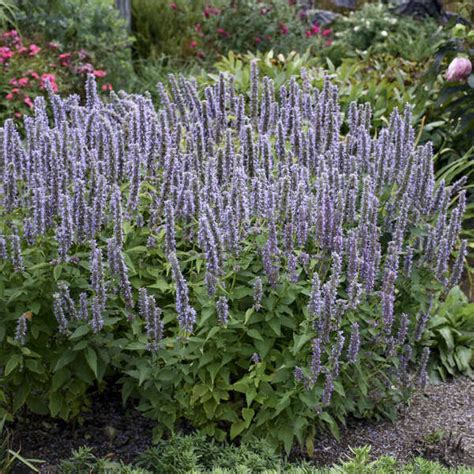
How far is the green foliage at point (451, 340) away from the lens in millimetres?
5426

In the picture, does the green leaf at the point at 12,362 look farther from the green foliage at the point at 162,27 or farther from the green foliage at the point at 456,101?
the green foliage at the point at 162,27

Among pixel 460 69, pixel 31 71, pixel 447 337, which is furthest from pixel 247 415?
pixel 31 71

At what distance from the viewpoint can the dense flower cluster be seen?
363 cm

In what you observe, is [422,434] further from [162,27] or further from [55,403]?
[162,27]

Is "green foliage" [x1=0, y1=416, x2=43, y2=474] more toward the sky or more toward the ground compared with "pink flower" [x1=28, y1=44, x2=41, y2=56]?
more toward the ground

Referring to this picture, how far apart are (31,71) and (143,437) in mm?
4950

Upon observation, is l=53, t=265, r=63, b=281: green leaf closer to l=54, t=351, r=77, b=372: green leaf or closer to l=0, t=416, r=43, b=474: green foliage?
l=54, t=351, r=77, b=372: green leaf

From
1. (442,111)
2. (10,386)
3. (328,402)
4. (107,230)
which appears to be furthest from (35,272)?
(442,111)

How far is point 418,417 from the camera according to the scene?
4801 millimetres

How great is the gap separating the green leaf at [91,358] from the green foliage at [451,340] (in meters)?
2.41

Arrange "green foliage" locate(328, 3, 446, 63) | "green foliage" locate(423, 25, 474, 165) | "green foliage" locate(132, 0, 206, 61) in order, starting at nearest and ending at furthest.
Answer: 1. "green foliage" locate(423, 25, 474, 165)
2. "green foliage" locate(328, 3, 446, 63)
3. "green foliage" locate(132, 0, 206, 61)

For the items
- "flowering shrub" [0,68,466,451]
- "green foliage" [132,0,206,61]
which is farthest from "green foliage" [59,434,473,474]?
"green foliage" [132,0,206,61]

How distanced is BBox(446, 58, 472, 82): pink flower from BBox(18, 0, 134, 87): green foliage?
4062 millimetres

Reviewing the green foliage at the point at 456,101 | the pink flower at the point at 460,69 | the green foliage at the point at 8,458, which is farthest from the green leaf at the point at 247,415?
the pink flower at the point at 460,69
